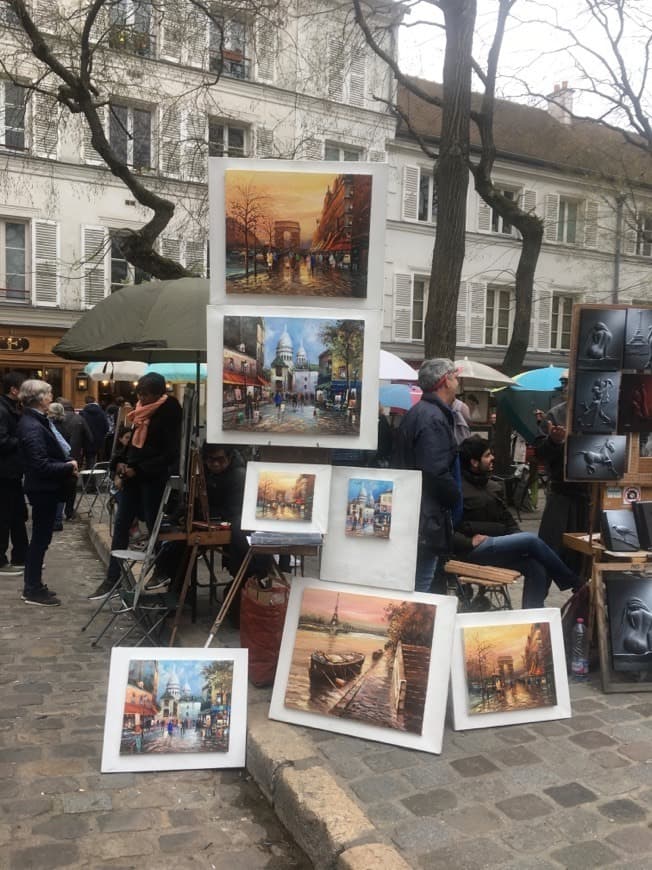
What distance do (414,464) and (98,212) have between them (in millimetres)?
17560

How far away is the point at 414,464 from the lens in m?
4.11

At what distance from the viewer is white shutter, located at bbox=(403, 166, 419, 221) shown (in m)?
22.2

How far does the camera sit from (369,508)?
3457 millimetres

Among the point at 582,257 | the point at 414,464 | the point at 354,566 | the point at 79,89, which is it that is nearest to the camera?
the point at 354,566

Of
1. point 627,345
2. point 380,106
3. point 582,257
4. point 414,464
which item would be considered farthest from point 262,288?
point 582,257

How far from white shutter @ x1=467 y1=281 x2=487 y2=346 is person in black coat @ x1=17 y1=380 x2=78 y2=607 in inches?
741

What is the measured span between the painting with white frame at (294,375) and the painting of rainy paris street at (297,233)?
14cm

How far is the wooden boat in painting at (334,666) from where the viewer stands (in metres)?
3.39

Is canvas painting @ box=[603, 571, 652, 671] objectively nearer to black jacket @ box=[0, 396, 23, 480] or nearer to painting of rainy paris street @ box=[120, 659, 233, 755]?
painting of rainy paris street @ box=[120, 659, 233, 755]

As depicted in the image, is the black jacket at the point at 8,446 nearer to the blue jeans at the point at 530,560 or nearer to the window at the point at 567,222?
the blue jeans at the point at 530,560

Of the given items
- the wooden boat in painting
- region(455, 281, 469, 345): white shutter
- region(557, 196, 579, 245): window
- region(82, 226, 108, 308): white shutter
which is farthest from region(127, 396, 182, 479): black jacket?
region(557, 196, 579, 245): window

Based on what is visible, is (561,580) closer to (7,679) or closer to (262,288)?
(262,288)

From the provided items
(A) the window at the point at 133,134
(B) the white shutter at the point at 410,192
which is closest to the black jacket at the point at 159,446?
(A) the window at the point at 133,134

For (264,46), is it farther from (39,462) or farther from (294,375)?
(294,375)
